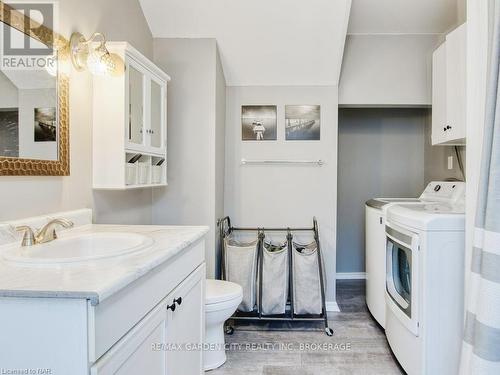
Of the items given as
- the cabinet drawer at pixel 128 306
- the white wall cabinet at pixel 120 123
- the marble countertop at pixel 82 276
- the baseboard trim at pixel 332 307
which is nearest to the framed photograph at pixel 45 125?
the white wall cabinet at pixel 120 123

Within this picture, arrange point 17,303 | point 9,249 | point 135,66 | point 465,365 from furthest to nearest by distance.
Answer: point 135,66 < point 465,365 < point 9,249 < point 17,303

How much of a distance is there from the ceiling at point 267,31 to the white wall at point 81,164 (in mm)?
301

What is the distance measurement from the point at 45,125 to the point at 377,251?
224cm

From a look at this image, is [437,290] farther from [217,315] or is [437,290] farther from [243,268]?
[243,268]

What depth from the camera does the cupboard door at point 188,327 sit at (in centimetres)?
131

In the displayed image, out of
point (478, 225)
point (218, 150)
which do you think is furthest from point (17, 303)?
point (218, 150)

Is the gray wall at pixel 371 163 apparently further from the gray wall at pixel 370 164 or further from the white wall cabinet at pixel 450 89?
the white wall cabinet at pixel 450 89

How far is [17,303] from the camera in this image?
0.79 metres

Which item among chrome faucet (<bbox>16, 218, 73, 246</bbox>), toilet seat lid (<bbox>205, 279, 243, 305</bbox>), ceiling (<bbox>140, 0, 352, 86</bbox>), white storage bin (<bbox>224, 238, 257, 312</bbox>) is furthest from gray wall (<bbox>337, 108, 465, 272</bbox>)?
chrome faucet (<bbox>16, 218, 73, 246</bbox>)

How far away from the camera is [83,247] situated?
4.63ft

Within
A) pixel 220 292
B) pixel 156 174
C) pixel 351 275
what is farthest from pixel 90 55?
pixel 351 275

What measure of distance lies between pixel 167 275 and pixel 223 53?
6.51 feet

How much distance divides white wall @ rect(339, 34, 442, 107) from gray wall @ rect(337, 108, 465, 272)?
2.74ft

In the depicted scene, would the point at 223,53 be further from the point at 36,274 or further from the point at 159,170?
the point at 36,274
